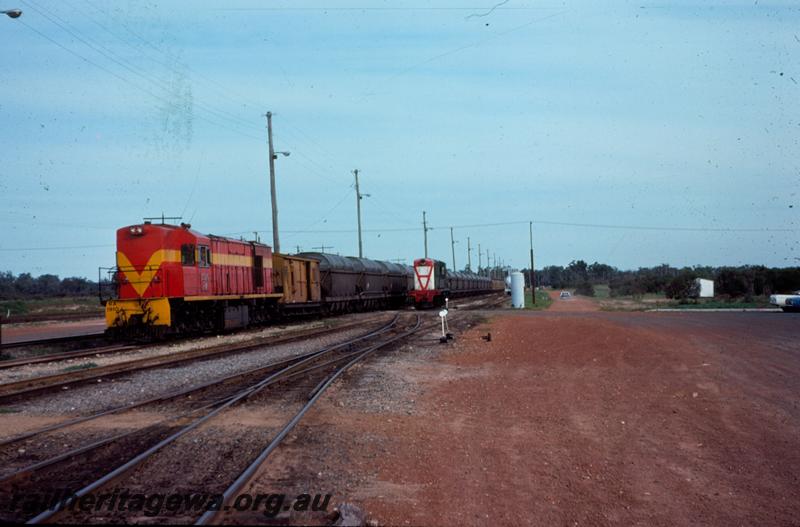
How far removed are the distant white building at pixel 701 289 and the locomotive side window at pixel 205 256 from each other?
159 feet

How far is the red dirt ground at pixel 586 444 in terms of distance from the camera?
5980 mm

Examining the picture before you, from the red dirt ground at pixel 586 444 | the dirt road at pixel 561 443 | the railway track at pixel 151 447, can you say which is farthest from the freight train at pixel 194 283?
the red dirt ground at pixel 586 444

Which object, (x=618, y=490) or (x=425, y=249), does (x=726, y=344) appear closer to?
(x=618, y=490)

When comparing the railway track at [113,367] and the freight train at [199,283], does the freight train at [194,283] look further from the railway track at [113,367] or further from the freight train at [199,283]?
the railway track at [113,367]

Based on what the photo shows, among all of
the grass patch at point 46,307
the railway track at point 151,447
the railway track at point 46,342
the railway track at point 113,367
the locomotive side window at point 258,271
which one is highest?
the locomotive side window at point 258,271

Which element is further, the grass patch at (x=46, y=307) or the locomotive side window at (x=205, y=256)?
the grass patch at (x=46, y=307)

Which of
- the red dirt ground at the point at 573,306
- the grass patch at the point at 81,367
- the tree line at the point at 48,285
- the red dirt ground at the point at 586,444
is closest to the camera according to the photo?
the red dirt ground at the point at 586,444

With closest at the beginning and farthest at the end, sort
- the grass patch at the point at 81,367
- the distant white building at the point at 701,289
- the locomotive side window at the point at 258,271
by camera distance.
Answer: the grass patch at the point at 81,367, the locomotive side window at the point at 258,271, the distant white building at the point at 701,289

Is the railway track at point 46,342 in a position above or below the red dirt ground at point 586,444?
above

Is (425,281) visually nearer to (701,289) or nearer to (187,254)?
(187,254)

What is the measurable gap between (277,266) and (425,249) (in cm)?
4653

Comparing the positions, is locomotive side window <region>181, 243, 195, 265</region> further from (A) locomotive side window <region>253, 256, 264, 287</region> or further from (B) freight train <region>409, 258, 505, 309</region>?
(B) freight train <region>409, 258, 505, 309</region>

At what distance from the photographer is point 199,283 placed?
836 inches

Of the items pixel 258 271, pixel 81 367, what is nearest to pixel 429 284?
pixel 258 271
